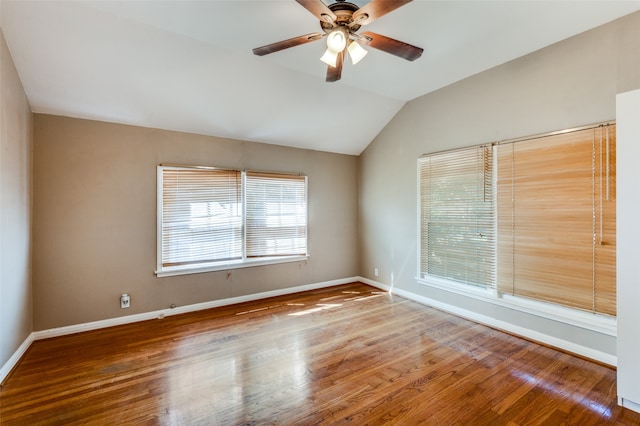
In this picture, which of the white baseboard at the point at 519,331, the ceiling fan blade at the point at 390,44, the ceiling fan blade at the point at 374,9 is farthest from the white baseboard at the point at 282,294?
the ceiling fan blade at the point at 374,9

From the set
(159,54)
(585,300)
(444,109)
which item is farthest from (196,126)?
(585,300)

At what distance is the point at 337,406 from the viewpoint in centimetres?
204

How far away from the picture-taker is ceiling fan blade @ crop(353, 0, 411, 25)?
1.68m

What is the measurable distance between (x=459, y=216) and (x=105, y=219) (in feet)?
14.6

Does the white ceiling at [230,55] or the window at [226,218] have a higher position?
the white ceiling at [230,55]

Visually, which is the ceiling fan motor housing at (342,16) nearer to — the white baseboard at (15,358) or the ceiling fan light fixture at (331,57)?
the ceiling fan light fixture at (331,57)

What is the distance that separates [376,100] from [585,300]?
3.36m

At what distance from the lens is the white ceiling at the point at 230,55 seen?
230cm

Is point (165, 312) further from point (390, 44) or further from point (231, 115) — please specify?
point (390, 44)

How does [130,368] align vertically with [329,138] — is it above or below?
below

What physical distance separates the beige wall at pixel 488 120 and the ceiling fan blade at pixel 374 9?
7.28ft

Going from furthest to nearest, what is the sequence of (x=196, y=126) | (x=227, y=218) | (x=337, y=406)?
(x=227, y=218) < (x=196, y=126) < (x=337, y=406)

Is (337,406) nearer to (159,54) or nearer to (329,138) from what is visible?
(159,54)

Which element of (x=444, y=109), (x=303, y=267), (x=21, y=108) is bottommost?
(x=303, y=267)
